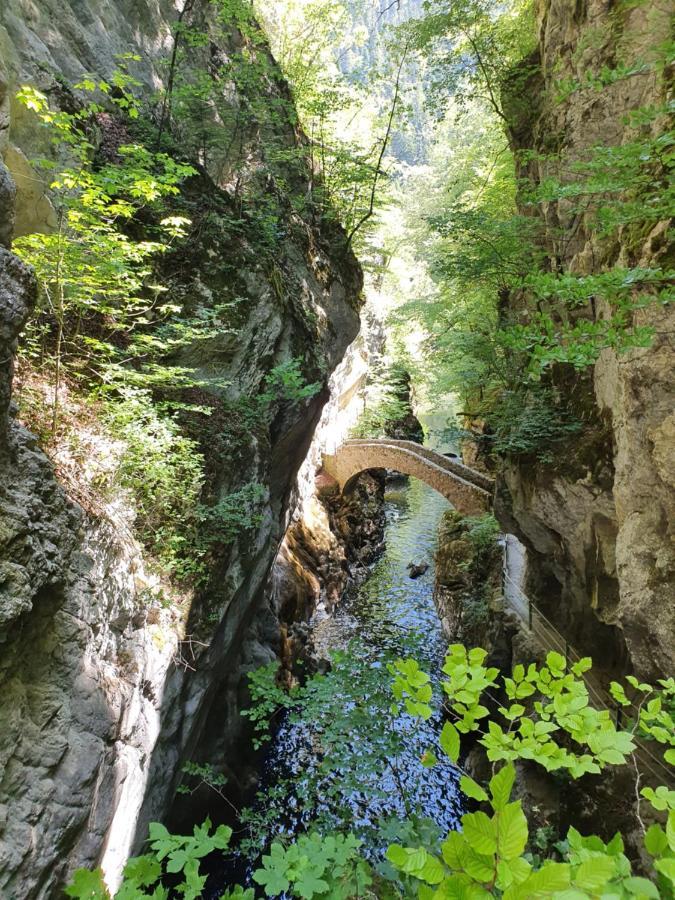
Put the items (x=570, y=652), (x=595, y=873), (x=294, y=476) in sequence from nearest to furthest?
(x=595, y=873), (x=570, y=652), (x=294, y=476)

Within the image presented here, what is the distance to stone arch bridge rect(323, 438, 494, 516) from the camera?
45.6ft

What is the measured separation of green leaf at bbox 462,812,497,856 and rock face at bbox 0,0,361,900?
268cm

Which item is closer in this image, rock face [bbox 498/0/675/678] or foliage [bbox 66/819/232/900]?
foliage [bbox 66/819/232/900]

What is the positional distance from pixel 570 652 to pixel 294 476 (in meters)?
6.22

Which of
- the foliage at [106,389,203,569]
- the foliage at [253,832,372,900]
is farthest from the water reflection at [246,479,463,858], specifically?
the foliage at [106,389,203,569]

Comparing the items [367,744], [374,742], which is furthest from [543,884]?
[367,744]

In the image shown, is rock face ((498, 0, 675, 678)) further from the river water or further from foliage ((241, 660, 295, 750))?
foliage ((241, 660, 295, 750))

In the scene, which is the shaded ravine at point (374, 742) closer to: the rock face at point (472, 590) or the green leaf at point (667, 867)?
the rock face at point (472, 590)

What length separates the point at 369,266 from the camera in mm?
13500

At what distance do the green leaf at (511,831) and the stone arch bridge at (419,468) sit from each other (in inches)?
509

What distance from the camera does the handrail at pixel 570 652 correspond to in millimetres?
4707

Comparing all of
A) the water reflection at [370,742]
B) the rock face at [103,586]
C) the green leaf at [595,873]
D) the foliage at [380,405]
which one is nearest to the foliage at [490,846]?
the green leaf at [595,873]

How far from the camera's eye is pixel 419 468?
1570 cm

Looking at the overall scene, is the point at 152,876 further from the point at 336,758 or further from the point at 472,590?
the point at 472,590
